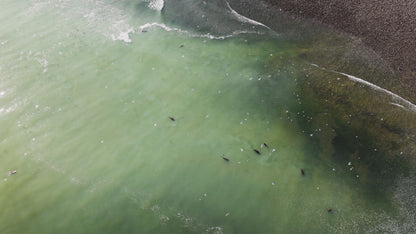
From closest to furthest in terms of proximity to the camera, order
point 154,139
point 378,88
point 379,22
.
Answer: point 154,139, point 378,88, point 379,22

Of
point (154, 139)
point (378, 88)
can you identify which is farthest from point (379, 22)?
point (154, 139)

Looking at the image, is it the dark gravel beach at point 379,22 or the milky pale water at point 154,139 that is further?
the dark gravel beach at point 379,22

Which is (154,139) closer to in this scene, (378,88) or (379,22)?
(378,88)

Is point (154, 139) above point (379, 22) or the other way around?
the other way around

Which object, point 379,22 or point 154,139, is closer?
point 154,139

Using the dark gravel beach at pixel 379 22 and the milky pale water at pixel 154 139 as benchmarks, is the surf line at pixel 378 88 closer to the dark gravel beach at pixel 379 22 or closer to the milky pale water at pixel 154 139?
the dark gravel beach at pixel 379 22

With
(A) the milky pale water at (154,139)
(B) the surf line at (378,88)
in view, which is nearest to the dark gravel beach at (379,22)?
(B) the surf line at (378,88)
